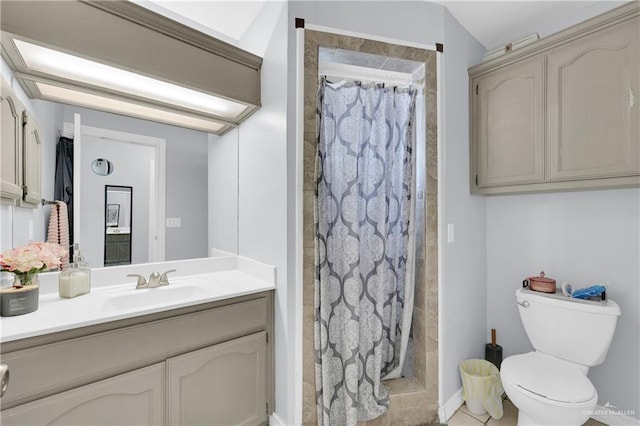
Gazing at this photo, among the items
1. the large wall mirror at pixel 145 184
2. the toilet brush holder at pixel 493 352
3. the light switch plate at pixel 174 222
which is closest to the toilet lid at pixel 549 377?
the toilet brush holder at pixel 493 352

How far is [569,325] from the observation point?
5.42 feet

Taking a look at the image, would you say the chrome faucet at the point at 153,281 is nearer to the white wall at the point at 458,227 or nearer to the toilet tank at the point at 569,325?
the white wall at the point at 458,227

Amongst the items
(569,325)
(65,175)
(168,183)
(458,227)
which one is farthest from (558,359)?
(65,175)

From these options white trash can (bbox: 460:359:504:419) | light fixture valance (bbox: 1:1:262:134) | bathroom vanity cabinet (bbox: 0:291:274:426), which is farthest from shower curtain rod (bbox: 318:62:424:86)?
white trash can (bbox: 460:359:504:419)

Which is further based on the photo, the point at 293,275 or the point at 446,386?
the point at 446,386

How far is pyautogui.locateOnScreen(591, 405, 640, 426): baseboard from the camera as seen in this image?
1.65 m

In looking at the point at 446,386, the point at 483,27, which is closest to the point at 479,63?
the point at 483,27

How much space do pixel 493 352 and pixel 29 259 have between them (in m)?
2.69

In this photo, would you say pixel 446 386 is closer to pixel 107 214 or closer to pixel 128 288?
pixel 128 288

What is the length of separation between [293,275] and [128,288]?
89cm

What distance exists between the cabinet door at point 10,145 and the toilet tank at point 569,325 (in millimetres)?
2718

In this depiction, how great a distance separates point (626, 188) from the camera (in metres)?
1.67

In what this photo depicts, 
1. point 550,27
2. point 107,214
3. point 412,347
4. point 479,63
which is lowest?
point 412,347

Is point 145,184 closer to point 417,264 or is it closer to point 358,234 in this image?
point 358,234
